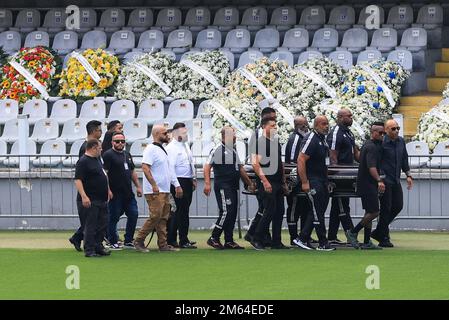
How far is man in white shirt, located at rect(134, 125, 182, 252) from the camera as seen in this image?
20.9 m

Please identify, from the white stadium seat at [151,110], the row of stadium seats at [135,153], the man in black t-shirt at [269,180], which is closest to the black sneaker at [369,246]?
the man in black t-shirt at [269,180]

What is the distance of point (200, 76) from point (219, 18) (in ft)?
11.5

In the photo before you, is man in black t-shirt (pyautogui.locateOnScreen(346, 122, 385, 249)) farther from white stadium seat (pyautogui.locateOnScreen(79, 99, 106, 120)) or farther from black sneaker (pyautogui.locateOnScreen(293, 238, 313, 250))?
white stadium seat (pyautogui.locateOnScreen(79, 99, 106, 120))

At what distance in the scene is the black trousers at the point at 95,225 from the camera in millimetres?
20109

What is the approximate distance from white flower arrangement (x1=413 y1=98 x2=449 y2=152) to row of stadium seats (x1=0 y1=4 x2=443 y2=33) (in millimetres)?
4885

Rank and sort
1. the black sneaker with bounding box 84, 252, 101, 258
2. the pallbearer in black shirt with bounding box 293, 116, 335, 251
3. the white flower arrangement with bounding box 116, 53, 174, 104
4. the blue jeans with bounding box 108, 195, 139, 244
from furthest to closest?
the white flower arrangement with bounding box 116, 53, 174, 104, the blue jeans with bounding box 108, 195, 139, 244, the pallbearer in black shirt with bounding box 293, 116, 335, 251, the black sneaker with bounding box 84, 252, 101, 258

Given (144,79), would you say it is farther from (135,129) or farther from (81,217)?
(81,217)

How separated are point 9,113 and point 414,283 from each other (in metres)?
14.3

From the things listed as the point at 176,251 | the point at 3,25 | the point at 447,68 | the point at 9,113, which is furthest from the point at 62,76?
the point at 176,251

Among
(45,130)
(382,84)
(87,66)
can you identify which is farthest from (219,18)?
(45,130)

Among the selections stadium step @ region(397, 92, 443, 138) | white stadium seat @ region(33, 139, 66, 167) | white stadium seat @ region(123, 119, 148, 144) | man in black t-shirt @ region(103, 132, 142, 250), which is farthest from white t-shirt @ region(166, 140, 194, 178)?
stadium step @ region(397, 92, 443, 138)

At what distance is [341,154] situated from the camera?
71.6 ft

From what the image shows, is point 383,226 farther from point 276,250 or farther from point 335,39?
point 335,39

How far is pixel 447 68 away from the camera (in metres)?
31.1
